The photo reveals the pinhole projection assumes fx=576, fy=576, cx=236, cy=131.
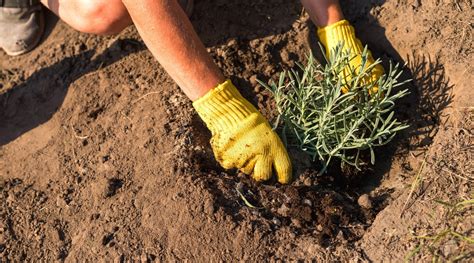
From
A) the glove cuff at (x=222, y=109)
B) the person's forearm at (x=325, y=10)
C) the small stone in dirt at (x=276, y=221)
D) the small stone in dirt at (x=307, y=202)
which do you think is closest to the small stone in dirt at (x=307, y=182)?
the small stone in dirt at (x=307, y=202)

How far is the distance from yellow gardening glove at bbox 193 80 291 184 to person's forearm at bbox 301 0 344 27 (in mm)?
569

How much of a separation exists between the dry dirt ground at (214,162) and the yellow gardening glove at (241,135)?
0.09 metres

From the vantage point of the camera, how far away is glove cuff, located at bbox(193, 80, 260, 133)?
2.18 metres

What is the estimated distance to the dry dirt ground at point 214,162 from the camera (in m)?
2.04

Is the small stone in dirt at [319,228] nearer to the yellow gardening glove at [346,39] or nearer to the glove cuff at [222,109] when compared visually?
the glove cuff at [222,109]

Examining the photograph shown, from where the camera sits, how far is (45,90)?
280 cm

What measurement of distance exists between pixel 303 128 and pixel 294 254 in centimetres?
49

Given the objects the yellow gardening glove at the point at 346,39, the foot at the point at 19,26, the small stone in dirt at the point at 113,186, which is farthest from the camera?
the foot at the point at 19,26

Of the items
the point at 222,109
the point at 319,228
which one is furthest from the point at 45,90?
the point at 319,228

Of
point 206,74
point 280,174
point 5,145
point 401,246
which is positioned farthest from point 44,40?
point 401,246

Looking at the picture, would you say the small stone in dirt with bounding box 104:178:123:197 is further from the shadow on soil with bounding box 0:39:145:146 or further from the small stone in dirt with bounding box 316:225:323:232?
the small stone in dirt with bounding box 316:225:323:232

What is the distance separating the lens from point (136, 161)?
2336 millimetres

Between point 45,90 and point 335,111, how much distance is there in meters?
1.42

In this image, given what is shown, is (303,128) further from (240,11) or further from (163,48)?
(240,11)
